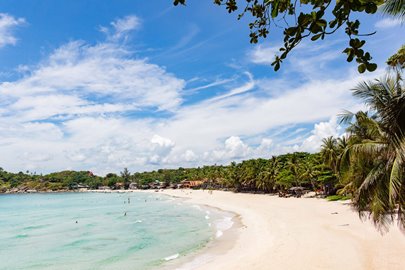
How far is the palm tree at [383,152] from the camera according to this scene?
8.35 meters

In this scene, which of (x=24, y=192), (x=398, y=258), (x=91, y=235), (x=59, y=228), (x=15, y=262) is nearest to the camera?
(x=398, y=258)

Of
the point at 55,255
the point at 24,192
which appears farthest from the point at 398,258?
the point at 24,192

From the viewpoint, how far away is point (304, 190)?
60188 mm

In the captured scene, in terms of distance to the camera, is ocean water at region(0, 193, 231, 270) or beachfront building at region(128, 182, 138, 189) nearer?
ocean water at region(0, 193, 231, 270)

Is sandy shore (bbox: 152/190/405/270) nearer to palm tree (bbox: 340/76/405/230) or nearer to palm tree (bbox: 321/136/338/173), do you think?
palm tree (bbox: 340/76/405/230)

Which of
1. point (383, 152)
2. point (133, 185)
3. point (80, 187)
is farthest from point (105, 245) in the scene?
point (80, 187)

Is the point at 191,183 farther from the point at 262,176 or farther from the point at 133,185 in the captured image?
the point at 262,176

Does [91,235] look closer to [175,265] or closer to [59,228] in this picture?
[59,228]

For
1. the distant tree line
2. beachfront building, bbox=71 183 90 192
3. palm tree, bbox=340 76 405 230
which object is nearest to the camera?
palm tree, bbox=340 76 405 230

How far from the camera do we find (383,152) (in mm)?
9969

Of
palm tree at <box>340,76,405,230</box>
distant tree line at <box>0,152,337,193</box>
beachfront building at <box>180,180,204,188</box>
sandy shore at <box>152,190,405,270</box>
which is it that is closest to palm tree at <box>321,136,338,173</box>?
distant tree line at <box>0,152,337,193</box>

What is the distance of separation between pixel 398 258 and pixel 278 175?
4890 cm

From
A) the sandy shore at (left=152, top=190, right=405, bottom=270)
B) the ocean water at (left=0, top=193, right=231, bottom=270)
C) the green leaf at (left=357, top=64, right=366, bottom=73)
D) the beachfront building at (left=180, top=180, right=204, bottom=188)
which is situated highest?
the beachfront building at (left=180, top=180, right=204, bottom=188)

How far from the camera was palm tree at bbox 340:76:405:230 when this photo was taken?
835cm
